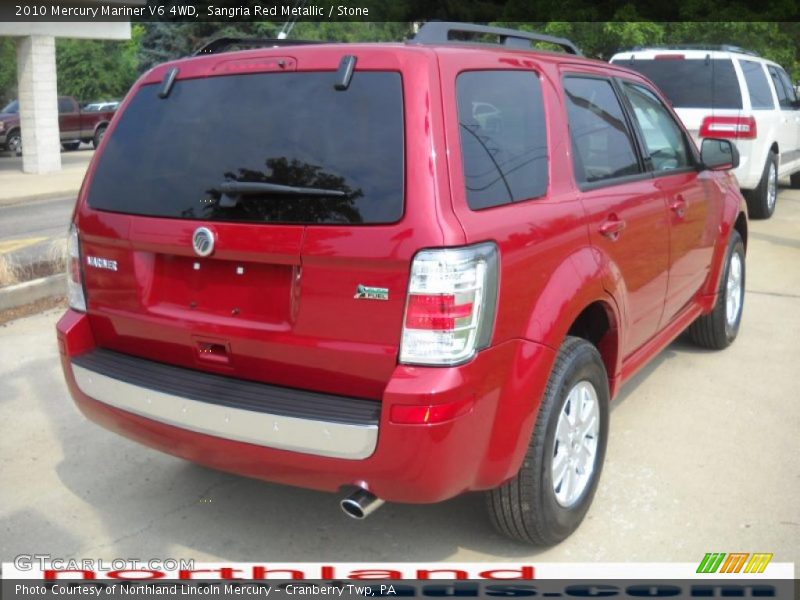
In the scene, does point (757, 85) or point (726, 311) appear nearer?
point (726, 311)

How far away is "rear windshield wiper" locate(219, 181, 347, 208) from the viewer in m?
2.95

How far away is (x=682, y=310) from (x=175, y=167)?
120 inches

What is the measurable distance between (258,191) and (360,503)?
1.11 meters

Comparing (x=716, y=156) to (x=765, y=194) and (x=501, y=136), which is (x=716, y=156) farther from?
(x=765, y=194)

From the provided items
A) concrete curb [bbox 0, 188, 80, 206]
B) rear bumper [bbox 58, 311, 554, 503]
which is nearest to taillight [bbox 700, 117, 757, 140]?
rear bumper [bbox 58, 311, 554, 503]

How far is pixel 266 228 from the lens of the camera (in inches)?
119

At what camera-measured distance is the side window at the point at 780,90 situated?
462 inches

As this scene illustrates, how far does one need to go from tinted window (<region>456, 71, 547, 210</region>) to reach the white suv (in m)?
7.35

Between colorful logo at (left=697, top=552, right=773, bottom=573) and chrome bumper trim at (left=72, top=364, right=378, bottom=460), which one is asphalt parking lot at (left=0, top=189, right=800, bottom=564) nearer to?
colorful logo at (left=697, top=552, right=773, bottom=573)

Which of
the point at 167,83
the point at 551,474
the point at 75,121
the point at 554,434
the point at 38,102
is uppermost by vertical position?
the point at 167,83

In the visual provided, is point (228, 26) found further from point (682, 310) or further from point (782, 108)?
point (682, 310)

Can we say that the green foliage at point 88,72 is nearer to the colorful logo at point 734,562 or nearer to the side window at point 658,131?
the side window at point 658,131

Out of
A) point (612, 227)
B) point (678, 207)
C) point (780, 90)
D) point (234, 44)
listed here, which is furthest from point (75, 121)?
point (612, 227)

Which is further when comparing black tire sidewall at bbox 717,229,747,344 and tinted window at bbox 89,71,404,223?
black tire sidewall at bbox 717,229,747,344
